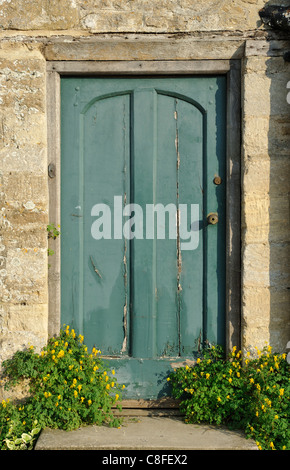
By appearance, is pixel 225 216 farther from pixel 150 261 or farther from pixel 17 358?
pixel 17 358

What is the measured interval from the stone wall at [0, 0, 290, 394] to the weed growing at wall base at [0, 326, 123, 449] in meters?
0.16

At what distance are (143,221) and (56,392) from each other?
135cm

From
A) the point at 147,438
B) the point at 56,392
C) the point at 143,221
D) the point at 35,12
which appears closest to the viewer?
the point at 147,438

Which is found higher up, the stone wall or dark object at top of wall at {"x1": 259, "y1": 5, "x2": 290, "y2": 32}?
dark object at top of wall at {"x1": 259, "y1": 5, "x2": 290, "y2": 32}

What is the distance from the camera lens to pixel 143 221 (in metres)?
3.80

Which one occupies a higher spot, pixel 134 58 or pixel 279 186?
pixel 134 58

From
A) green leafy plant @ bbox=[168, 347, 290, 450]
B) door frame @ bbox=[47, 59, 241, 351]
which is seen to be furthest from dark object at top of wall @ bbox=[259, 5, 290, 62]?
green leafy plant @ bbox=[168, 347, 290, 450]

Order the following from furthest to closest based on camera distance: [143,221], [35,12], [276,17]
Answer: [143,221] → [35,12] → [276,17]

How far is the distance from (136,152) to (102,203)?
17.9 inches

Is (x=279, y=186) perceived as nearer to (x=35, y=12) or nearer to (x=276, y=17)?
(x=276, y=17)

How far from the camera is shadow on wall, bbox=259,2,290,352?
11.8 feet

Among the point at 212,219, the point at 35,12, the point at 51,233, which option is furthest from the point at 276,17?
the point at 51,233

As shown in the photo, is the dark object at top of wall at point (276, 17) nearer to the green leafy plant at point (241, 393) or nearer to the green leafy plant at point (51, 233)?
the green leafy plant at point (51, 233)

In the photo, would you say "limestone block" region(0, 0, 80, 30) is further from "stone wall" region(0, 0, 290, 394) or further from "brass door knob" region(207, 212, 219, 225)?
"brass door knob" region(207, 212, 219, 225)
